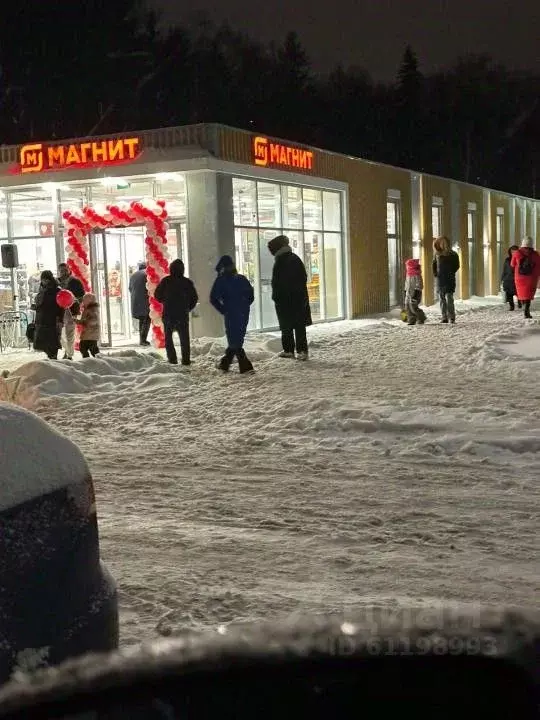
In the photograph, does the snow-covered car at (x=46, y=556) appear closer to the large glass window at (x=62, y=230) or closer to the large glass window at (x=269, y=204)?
the large glass window at (x=62, y=230)

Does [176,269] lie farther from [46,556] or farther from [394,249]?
[394,249]

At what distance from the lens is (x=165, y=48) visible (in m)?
47.8

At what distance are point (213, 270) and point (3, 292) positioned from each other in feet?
17.5

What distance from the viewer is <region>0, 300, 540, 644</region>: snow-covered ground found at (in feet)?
16.0

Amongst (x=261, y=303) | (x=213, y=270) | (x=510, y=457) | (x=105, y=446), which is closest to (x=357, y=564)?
(x=510, y=457)

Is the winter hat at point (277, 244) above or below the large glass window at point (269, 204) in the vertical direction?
below

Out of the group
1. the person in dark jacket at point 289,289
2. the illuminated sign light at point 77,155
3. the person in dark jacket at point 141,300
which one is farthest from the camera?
the illuminated sign light at point 77,155

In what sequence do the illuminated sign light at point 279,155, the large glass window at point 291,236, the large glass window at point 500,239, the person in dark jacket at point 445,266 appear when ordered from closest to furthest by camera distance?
the illuminated sign light at point 279,155, the large glass window at point 291,236, the person in dark jacket at point 445,266, the large glass window at point 500,239

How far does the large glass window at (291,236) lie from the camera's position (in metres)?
20.5

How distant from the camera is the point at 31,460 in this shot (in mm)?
3211

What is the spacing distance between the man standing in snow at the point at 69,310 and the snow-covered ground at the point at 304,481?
265cm

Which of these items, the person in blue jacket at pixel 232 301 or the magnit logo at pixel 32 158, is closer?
the person in blue jacket at pixel 232 301

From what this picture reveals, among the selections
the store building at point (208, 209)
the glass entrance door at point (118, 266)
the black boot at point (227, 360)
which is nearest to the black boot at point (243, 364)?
the black boot at point (227, 360)

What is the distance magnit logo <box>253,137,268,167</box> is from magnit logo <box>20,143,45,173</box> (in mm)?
4484
